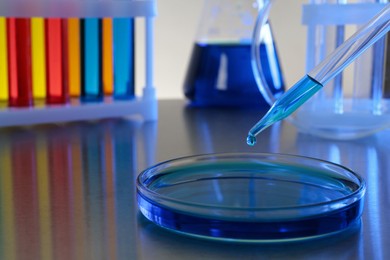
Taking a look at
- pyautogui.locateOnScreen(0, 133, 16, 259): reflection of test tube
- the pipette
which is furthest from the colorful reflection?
the pipette

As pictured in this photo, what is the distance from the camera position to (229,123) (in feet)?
3.31

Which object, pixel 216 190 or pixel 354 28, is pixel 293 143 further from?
pixel 216 190

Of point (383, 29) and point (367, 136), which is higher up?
point (383, 29)

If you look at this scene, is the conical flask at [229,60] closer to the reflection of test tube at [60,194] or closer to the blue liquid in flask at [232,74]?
the blue liquid in flask at [232,74]

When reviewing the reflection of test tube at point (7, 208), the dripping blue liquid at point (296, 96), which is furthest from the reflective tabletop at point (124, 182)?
the dripping blue liquid at point (296, 96)

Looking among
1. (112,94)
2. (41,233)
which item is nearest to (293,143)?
(112,94)

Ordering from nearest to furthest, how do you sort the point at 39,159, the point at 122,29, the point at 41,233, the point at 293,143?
the point at 41,233, the point at 39,159, the point at 293,143, the point at 122,29

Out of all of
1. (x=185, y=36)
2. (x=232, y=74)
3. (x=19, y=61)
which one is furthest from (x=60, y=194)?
(x=185, y=36)

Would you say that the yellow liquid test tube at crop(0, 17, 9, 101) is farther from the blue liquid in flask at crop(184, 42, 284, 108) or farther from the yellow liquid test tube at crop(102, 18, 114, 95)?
the blue liquid in flask at crop(184, 42, 284, 108)

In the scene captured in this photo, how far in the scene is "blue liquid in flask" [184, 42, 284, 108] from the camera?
107cm

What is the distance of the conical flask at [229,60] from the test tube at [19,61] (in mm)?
289

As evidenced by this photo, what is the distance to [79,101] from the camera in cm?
99

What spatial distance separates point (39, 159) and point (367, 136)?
1.40 ft

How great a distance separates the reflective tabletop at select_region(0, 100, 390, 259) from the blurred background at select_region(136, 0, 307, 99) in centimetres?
31
